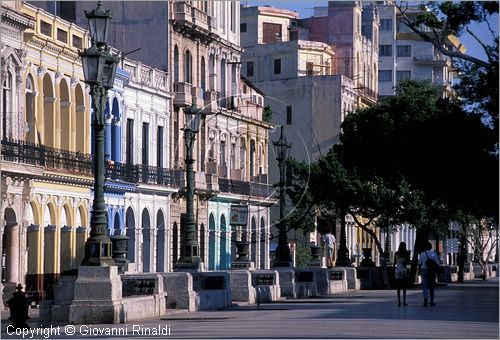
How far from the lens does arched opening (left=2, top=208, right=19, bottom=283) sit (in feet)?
143

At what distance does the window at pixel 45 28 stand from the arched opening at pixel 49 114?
4.60 ft

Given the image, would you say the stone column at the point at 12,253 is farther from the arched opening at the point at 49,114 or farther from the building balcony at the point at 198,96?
the building balcony at the point at 198,96

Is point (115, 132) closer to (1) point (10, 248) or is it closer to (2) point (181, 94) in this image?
(2) point (181, 94)

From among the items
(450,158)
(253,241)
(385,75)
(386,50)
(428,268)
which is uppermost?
(386,50)

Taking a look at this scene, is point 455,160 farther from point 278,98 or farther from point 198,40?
point 278,98

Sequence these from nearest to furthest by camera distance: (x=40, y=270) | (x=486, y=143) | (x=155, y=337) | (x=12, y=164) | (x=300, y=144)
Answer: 1. (x=155, y=337)
2. (x=486, y=143)
3. (x=12, y=164)
4. (x=40, y=270)
5. (x=300, y=144)

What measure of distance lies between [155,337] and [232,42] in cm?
5062

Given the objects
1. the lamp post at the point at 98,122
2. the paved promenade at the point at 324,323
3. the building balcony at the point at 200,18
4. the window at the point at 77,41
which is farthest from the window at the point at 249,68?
the lamp post at the point at 98,122

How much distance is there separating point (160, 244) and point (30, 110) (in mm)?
15528

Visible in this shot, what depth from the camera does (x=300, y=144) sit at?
86.8 m

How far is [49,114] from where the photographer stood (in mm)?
48500

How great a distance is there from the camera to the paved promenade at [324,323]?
896 inches

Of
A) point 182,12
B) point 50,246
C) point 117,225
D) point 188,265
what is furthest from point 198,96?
point 188,265

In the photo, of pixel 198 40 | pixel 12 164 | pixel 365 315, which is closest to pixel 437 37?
pixel 365 315
